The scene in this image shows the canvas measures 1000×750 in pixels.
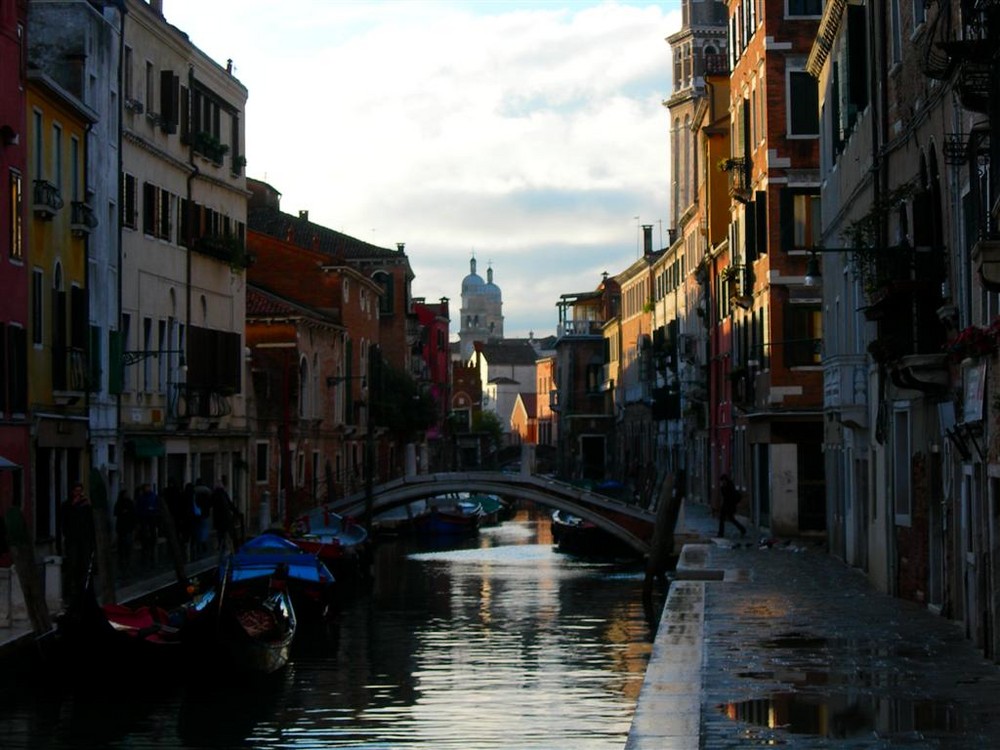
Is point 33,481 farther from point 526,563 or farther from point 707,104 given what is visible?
point 707,104

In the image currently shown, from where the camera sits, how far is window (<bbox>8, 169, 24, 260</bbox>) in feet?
82.2

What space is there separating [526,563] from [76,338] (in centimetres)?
1661

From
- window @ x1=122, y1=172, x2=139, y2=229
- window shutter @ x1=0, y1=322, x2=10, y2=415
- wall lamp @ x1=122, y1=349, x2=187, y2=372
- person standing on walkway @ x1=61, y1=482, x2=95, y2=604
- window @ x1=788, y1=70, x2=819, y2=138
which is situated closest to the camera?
person standing on walkway @ x1=61, y1=482, x2=95, y2=604

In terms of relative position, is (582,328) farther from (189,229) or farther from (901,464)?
(901,464)

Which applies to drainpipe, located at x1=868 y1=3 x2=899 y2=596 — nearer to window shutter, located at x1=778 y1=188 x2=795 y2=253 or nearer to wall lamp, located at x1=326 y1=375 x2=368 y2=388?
window shutter, located at x1=778 y1=188 x2=795 y2=253

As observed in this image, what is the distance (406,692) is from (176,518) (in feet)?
47.4

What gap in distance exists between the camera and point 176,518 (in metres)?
33.2

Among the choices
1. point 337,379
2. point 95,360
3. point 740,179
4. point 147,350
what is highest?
point 740,179

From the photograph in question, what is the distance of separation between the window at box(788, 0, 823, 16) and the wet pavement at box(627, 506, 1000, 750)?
14.5 metres

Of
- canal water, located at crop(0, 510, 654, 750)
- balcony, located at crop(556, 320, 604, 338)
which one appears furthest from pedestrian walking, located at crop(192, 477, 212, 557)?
balcony, located at crop(556, 320, 604, 338)

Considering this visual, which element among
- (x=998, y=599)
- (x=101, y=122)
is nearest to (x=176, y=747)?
(x=998, y=599)

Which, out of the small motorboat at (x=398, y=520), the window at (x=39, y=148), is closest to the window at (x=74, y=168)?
the window at (x=39, y=148)

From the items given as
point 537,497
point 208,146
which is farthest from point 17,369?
point 537,497

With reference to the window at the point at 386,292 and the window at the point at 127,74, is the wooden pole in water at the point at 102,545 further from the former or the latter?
the window at the point at 386,292
